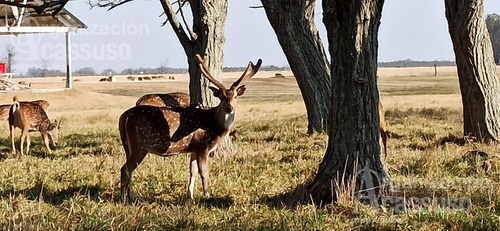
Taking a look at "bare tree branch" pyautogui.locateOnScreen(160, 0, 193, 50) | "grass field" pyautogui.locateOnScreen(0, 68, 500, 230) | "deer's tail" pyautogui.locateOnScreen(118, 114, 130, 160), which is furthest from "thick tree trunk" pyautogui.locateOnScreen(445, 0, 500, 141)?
"deer's tail" pyautogui.locateOnScreen(118, 114, 130, 160)

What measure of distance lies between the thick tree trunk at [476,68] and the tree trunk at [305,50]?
3.48 meters

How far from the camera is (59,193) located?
7.06m

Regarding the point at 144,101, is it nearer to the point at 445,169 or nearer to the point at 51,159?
the point at 51,159

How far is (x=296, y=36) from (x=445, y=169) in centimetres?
604

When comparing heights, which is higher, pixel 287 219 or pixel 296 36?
pixel 296 36

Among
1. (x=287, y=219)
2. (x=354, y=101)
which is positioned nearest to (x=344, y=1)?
(x=354, y=101)

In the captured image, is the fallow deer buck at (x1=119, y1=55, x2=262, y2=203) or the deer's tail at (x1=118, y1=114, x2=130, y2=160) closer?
the fallow deer buck at (x1=119, y1=55, x2=262, y2=203)

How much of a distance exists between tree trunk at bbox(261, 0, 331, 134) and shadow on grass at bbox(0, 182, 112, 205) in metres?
6.78

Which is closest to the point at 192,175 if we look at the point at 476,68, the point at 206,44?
the point at 206,44

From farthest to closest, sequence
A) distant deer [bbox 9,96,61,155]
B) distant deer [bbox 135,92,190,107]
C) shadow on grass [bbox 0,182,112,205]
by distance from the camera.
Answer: distant deer [bbox 9,96,61,155], distant deer [bbox 135,92,190,107], shadow on grass [bbox 0,182,112,205]

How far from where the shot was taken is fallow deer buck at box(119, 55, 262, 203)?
7.04 metres

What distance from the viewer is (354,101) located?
6266 mm

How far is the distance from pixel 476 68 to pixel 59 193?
704 centimetres

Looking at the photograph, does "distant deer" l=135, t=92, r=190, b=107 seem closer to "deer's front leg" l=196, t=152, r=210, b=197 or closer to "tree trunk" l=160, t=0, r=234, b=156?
"tree trunk" l=160, t=0, r=234, b=156
